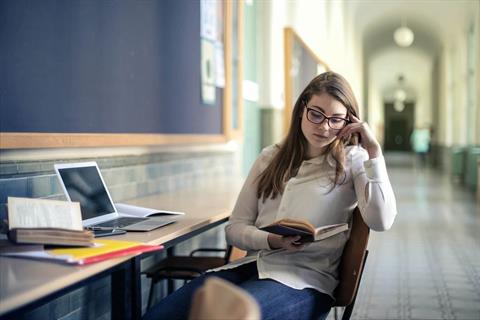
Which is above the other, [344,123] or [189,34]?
[189,34]

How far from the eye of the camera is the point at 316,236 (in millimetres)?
1845

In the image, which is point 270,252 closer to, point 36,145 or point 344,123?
point 344,123

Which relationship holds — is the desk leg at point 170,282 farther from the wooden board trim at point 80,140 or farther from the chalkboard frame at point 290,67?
the chalkboard frame at point 290,67

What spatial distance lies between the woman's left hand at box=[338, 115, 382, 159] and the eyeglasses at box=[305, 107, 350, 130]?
2 centimetres

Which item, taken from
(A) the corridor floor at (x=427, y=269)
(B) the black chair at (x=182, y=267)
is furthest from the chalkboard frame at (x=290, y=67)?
(B) the black chair at (x=182, y=267)

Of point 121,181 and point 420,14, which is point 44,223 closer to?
point 121,181

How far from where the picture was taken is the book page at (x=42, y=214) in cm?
164

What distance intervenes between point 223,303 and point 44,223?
88 centimetres

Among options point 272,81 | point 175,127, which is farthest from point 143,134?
point 272,81

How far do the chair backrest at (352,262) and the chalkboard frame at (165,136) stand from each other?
116cm

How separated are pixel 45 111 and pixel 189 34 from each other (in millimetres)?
1764

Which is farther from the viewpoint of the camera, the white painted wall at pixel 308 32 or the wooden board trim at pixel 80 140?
the white painted wall at pixel 308 32

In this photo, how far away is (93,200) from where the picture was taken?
2.30 meters

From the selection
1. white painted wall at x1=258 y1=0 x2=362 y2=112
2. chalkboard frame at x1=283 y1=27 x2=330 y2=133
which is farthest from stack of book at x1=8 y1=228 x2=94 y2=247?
chalkboard frame at x1=283 y1=27 x2=330 y2=133
